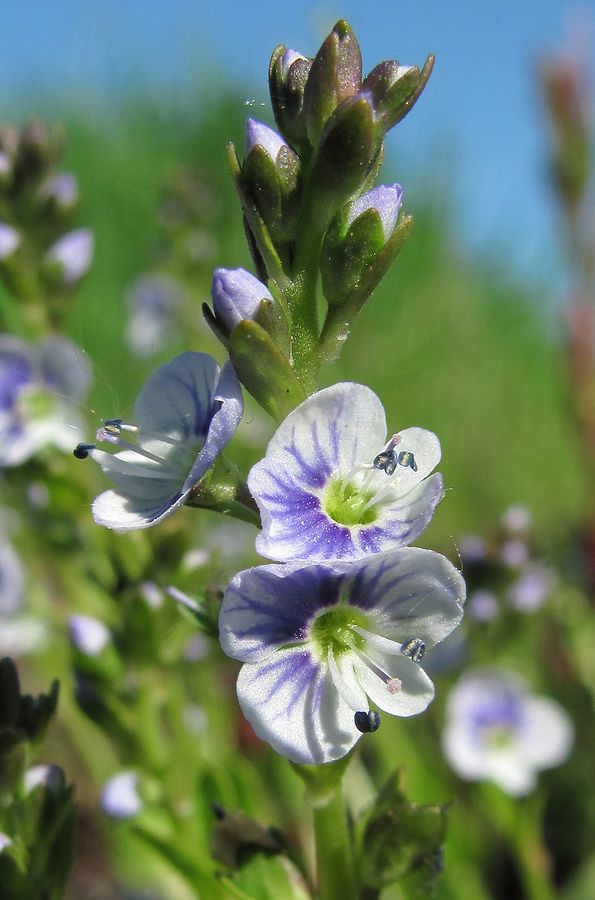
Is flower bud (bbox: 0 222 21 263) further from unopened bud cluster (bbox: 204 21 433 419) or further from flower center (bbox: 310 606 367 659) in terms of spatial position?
flower center (bbox: 310 606 367 659)

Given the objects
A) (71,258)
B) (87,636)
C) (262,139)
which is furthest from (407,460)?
(71,258)

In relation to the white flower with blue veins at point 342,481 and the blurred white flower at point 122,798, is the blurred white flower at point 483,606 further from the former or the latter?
the white flower with blue veins at point 342,481

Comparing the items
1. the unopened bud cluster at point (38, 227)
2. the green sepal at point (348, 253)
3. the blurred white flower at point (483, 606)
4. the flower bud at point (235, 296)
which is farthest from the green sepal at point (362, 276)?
the blurred white flower at point (483, 606)

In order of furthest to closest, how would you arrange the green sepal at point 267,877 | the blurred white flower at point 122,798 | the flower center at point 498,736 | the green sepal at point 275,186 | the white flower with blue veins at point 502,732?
the flower center at point 498,736 → the white flower with blue veins at point 502,732 → the blurred white flower at point 122,798 → the green sepal at point 267,877 → the green sepal at point 275,186

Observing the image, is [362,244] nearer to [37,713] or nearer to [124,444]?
[124,444]

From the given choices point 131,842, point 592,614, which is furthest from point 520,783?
point 131,842

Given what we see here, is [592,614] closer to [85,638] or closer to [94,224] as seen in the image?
[85,638]
